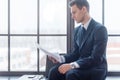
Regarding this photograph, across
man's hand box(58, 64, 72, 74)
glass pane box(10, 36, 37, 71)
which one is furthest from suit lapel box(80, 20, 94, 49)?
glass pane box(10, 36, 37, 71)

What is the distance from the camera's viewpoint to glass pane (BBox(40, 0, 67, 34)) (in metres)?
4.13

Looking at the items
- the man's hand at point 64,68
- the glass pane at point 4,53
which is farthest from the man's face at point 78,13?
the glass pane at point 4,53

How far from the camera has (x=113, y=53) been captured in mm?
4133

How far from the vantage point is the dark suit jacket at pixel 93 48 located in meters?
2.78

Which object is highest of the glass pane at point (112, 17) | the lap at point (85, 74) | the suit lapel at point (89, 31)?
the glass pane at point (112, 17)

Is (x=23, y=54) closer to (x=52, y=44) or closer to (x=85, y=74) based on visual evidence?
(x=52, y=44)

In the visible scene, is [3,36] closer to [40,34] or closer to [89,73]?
[40,34]

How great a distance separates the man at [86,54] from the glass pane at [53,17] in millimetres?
1004

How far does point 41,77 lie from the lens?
12.6 ft

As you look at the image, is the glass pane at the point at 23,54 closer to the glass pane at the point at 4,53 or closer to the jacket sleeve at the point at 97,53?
the glass pane at the point at 4,53

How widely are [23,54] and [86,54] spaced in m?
1.52

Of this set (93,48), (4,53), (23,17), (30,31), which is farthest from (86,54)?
(4,53)

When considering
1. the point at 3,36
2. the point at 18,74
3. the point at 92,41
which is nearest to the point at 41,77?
the point at 18,74

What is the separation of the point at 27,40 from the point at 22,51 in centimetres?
19
